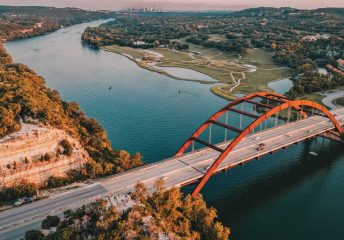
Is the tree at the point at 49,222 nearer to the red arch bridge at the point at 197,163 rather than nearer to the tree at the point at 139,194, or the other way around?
the red arch bridge at the point at 197,163

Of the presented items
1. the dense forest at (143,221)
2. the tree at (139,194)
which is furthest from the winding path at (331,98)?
the tree at (139,194)

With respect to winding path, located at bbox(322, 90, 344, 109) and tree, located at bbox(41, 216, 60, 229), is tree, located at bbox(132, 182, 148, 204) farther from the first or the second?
winding path, located at bbox(322, 90, 344, 109)

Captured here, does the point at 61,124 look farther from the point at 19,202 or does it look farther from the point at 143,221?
the point at 143,221

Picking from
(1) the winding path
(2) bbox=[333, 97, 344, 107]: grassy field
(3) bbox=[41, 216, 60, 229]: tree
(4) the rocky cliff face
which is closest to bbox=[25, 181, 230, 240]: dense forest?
(3) bbox=[41, 216, 60, 229]: tree

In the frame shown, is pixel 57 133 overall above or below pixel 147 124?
above

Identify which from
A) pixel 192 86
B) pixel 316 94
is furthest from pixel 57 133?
pixel 316 94

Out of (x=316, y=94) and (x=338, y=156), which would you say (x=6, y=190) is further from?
(x=316, y=94)
